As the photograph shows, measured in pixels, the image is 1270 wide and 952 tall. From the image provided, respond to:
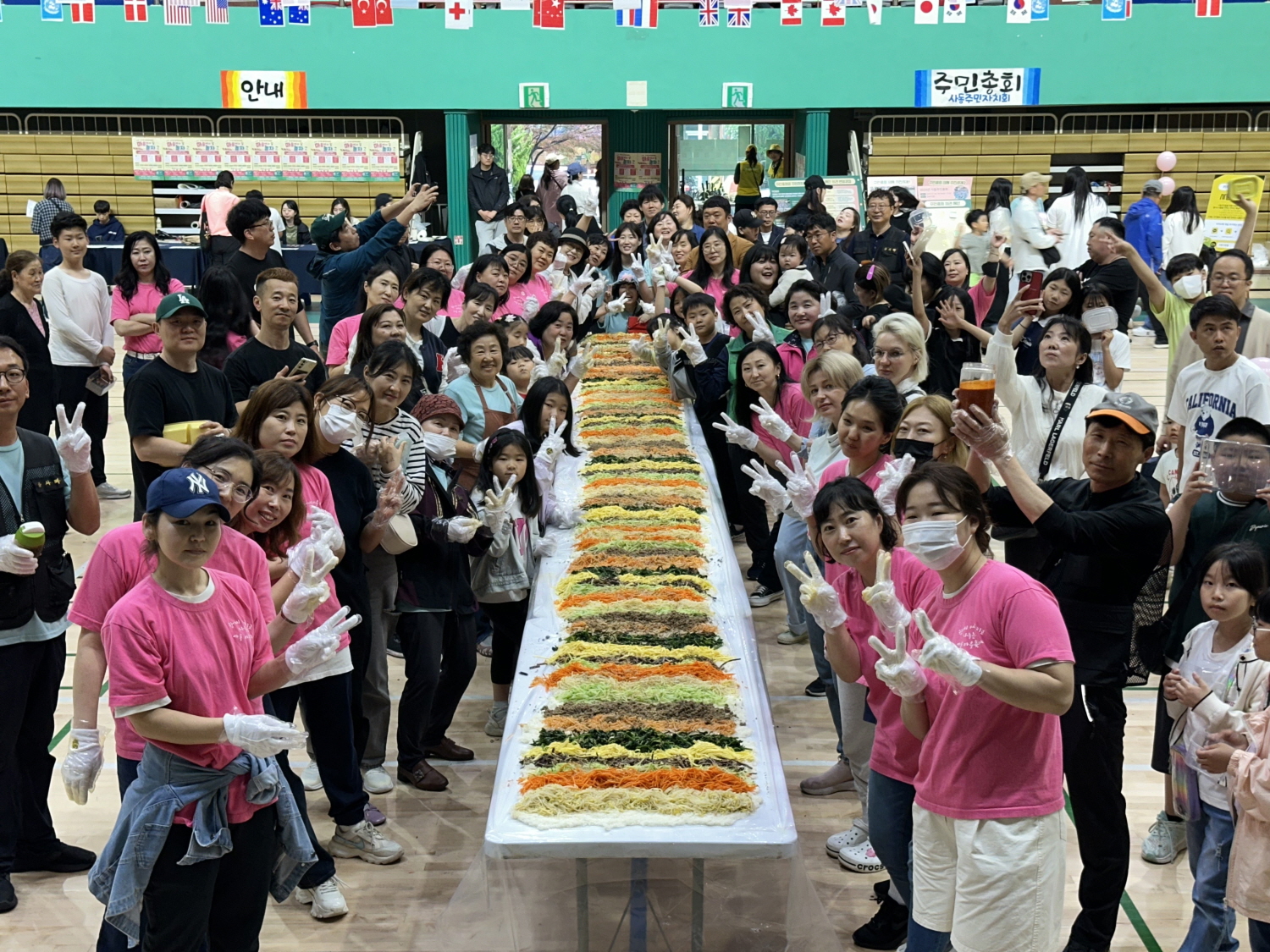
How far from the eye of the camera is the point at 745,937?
14.1ft

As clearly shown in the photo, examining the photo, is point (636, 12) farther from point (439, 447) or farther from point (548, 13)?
point (439, 447)

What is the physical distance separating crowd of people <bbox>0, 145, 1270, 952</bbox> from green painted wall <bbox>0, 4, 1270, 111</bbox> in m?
13.4

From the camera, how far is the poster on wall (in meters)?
22.3

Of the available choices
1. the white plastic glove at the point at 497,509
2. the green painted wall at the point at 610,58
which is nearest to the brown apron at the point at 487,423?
the white plastic glove at the point at 497,509

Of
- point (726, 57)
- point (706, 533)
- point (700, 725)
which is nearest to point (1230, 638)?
point (700, 725)

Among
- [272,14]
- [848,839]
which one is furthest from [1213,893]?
[272,14]

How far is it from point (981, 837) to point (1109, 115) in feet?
68.0

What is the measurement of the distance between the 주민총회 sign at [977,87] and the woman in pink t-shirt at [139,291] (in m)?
15.1

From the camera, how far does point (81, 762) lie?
11.8ft

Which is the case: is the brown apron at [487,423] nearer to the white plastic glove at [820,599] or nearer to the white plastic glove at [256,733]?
the white plastic glove at [820,599]

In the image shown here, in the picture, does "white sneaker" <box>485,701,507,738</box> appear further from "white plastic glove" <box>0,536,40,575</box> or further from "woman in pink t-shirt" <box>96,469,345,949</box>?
"woman in pink t-shirt" <box>96,469,345,949</box>

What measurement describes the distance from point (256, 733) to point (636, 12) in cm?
1864

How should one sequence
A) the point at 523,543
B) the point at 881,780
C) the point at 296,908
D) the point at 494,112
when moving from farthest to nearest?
the point at 494,112, the point at 523,543, the point at 296,908, the point at 881,780

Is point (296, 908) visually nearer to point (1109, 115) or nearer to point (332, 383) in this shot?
point (332, 383)
